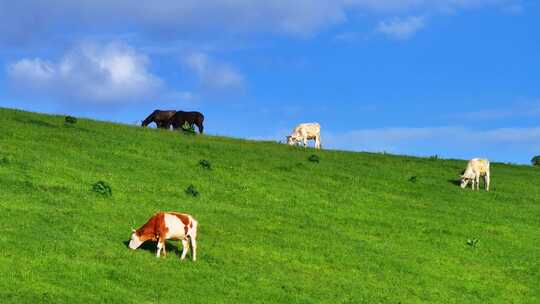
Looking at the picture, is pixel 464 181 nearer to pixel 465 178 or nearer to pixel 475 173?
pixel 465 178

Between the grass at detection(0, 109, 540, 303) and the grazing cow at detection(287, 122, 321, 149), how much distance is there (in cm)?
598

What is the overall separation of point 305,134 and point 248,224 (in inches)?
1008

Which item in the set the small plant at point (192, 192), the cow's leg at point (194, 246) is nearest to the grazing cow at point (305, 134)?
the small plant at point (192, 192)

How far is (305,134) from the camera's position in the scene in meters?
58.5

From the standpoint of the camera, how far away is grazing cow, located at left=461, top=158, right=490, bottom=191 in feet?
157

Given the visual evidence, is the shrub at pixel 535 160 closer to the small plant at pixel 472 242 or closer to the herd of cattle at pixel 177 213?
the herd of cattle at pixel 177 213

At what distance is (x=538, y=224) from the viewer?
41.4 metres

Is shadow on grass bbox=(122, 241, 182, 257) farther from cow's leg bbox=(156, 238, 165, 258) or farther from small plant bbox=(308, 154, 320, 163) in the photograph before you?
small plant bbox=(308, 154, 320, 163)

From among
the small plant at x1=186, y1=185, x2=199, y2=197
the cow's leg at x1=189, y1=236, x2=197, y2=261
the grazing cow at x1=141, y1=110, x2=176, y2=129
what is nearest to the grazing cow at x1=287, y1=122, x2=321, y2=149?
the grazing cow at x1=141, y1=110, x2=176, y2=129

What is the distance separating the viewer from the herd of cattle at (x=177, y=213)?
27.0 metres

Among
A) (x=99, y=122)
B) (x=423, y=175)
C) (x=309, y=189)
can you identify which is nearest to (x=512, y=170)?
(x=423, y=175)

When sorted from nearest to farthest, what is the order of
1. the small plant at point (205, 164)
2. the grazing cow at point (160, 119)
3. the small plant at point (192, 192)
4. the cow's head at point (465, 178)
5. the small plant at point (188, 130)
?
the small plant at point (192, 192)
the small plant at point (205, 164)
the cow's head at point (465, 178)
the small plant at point (188, 130)
the grazing cow at point (160, 119)

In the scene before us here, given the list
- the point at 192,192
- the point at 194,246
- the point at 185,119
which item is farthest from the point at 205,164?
the point at 185,119

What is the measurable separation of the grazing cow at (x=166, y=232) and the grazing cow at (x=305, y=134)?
31300 mm
